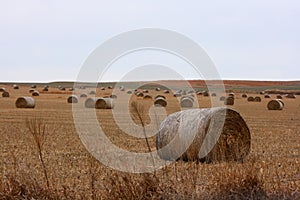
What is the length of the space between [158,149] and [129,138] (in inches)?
159

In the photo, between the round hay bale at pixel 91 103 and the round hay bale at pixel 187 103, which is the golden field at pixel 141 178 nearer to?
the round hay bale at pixel 91 103

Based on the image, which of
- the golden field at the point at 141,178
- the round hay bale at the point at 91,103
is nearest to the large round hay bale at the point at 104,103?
the round hay bale at the point at 91,103

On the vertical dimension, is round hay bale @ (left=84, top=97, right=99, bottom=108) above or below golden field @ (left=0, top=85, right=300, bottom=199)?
above

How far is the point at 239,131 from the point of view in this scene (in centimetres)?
1231

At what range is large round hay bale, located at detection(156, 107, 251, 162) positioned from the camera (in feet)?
37.7

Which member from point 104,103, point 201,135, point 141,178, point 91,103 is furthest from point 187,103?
point 141,178

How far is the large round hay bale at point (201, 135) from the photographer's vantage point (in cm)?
1148

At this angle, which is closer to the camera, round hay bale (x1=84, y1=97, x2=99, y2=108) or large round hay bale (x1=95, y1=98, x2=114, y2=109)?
large round hay bale (x1=95, y1=98, x2=114, y2=109)

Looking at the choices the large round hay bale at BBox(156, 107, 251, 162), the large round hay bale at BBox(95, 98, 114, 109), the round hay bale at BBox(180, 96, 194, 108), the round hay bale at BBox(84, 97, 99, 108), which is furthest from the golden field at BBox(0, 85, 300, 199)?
the round hay bale at BBox(180, 96, 194, 108)

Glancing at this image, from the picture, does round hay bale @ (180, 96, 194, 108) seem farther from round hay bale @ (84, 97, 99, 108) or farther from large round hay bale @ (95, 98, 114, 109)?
round hay bale @ (84, 97, 99, 108)

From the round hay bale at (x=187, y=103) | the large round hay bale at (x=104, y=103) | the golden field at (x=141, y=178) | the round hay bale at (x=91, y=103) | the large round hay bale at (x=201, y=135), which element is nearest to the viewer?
the golden field at (x=141, y=178)

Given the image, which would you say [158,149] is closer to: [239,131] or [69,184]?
[239,131]

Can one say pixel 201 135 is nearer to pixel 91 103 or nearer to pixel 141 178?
pixel 141 178

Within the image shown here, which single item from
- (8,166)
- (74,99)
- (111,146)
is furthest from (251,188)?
(74,99)
